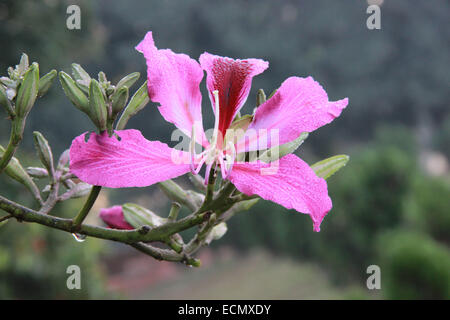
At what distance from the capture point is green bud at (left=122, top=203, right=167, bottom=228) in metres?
0.61

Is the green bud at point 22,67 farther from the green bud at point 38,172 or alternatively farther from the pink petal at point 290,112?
the pink petal at point 290,112

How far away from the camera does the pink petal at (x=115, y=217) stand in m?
0.65

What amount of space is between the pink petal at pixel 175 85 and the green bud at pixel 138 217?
12 centimetres

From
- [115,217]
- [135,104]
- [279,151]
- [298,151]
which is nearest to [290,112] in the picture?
[279,151]

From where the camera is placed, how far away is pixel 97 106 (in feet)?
1.67

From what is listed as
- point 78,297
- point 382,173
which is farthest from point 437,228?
point 78,297

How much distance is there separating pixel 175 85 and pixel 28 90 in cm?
16

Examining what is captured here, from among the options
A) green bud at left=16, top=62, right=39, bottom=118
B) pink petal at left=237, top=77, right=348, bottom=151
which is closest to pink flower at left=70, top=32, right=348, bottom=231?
pink petal at left=237, top=77, right=348, bottom=151

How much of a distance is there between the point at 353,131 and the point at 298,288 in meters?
10.5

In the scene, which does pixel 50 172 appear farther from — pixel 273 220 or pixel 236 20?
pixel 236 20

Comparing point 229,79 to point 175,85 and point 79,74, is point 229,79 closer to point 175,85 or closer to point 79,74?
point 175,85

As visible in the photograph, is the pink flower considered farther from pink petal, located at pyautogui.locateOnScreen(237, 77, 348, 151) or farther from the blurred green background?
the blurred green background

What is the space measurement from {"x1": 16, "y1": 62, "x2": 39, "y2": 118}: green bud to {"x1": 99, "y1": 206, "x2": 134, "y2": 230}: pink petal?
0.18 meters

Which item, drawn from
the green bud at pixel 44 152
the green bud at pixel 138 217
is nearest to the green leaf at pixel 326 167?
the green bud at pixel 138 217
